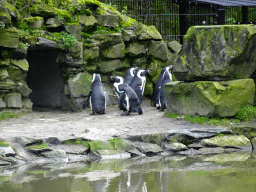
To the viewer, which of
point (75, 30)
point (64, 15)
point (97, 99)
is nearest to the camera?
point (97, 99)

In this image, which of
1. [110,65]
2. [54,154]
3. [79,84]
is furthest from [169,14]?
[54,154]

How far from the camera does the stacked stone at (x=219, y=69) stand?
763cm

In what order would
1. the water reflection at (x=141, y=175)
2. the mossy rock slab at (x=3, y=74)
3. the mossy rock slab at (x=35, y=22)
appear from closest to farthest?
the water reflection at (x=141, y=175)
the mossy rock slab at (x=3, y=74)
the mossy rock slab at (x=35, y=22)

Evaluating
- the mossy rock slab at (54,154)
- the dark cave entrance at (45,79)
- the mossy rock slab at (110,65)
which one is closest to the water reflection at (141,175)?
the mossy rock slab at (54,154)

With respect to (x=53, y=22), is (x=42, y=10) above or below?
above

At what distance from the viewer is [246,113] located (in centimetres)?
755

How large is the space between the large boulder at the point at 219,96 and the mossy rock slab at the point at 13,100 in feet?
15.2

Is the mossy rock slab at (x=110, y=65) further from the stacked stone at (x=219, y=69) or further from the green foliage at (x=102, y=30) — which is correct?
the stacked stone at (x=219, y=69)

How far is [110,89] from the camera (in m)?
12.6

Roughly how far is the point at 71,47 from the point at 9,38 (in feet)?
6.42

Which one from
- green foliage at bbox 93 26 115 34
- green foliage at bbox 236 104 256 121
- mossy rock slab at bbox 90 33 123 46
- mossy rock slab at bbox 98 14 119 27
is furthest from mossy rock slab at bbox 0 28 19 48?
green foliage at bbox 236 104 256 121

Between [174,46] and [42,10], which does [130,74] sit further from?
[42,10]

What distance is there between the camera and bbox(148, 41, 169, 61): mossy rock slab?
12812 mm

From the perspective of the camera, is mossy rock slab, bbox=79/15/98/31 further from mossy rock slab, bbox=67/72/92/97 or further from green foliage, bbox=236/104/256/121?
green foliage, bbox=236/104/256/121
